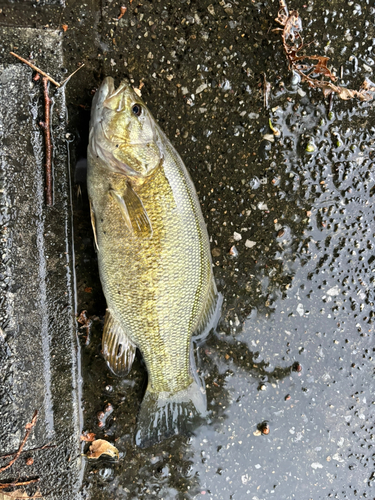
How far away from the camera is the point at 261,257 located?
2.69 m

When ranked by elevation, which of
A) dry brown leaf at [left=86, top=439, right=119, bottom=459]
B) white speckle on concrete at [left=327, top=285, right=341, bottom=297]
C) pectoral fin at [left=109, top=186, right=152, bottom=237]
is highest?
pectoral fin at [left=109, top=186, right=152, bottom=237]

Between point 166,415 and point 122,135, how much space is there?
1875 millimetres

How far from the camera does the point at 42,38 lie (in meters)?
2.31

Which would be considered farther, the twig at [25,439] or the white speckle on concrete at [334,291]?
the white speckle on concrete at [334,291]

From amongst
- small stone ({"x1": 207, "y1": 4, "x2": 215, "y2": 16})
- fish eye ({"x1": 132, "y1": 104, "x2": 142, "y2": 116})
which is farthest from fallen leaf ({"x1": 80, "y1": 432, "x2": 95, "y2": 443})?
small stone ({"x1": 207, "y1": 4, "x2": 215, "y2": 16})

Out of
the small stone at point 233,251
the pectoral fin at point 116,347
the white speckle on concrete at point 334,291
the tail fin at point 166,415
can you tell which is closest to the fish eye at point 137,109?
the small stone at point 233,251

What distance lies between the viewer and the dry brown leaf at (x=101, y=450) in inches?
98.0

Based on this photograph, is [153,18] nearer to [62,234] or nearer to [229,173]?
[229,173]

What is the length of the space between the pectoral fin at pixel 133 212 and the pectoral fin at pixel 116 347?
63 cm

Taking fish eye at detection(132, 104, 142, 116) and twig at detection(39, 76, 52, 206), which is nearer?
fish eye at detection(132, 104, 142, 116)

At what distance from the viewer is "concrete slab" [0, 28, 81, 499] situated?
228 centimetres

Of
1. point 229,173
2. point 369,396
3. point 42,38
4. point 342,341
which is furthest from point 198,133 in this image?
point 369,396

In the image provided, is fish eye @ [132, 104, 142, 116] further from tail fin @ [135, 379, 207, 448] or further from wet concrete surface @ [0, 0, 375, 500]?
tail fin @ [135, 379, 207, 448]

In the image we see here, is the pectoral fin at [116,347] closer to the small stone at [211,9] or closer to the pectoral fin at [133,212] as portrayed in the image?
the pectoral fin at [133,212]
